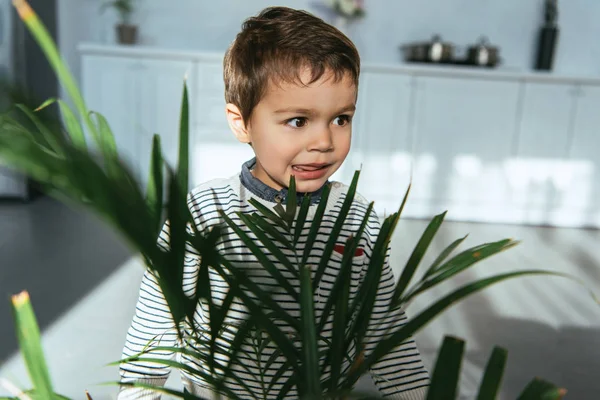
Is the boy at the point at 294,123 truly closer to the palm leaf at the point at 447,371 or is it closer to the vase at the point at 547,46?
the palm leaf at the point at 447,371

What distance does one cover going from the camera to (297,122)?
0.66 meters

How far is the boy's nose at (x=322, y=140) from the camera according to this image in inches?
25.4

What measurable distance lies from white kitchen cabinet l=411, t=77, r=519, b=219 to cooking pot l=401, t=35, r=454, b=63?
0.88 ft

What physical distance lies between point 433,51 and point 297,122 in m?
3.25

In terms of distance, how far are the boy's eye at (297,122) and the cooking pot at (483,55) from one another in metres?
3.38

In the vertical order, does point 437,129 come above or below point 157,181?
below

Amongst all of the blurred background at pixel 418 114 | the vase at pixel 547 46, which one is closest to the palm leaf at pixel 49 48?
the blurred background at pixel 418 114

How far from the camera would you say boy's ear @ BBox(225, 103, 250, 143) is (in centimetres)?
77

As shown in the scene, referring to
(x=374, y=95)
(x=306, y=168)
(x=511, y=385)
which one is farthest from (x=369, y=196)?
(x=306, y=168)

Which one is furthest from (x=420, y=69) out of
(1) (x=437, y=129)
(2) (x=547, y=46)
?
(2) (x=547, y=46)

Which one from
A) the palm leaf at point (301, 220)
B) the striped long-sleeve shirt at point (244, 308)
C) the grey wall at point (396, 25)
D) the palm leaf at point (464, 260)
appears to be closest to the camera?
the palm leaf at point (464, 260)

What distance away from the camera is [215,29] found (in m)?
4.09

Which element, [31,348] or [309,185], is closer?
[31,348]

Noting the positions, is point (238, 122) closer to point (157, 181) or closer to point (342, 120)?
point (342, 120)
